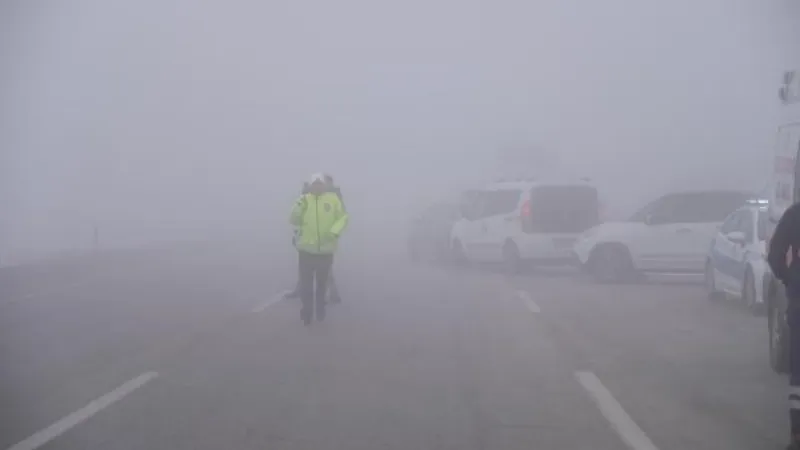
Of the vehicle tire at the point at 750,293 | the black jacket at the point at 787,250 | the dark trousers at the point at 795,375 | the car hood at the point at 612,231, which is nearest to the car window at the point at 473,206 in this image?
the car hood at the point at 612,231

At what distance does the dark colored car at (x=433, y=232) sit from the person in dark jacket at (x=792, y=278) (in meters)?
18.5

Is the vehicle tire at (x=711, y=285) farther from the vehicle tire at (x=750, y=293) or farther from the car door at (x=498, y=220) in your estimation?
the car door at (x=498, y=220)

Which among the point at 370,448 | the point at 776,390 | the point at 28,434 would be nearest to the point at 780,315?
the point at 776,390

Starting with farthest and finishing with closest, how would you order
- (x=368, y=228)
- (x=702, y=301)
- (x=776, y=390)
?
(x=368, y=228), (x=702, y=301), (x=776, y=390)

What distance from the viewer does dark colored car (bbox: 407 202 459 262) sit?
26500 millimetres

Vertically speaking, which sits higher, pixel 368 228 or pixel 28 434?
pixel 28 434

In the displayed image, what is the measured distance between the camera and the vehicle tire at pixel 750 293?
14.3 meters

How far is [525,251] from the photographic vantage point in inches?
877

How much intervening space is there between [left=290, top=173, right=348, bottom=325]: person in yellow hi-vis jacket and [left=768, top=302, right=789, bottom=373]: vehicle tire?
5177mm

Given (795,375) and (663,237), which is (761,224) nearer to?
(663,237)

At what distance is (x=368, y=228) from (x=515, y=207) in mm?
31212

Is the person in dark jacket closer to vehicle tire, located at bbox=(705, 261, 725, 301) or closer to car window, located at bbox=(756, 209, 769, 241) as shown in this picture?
car window, located at bbox=(756, 209, 769, 241)

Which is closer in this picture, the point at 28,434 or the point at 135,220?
the point at 28,434

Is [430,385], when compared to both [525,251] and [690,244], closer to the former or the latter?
[690,244]
